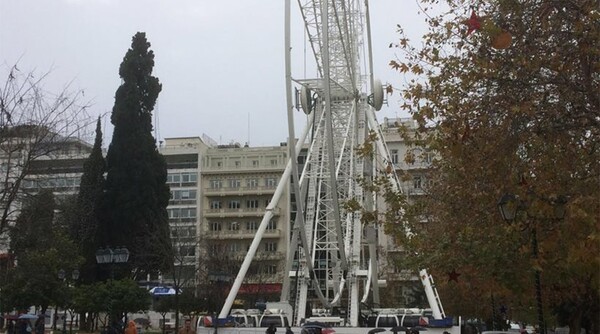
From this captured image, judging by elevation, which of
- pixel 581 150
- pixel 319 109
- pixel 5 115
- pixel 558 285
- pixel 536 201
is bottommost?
pixel 558 285

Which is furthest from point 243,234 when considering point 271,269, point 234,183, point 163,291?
point 163,291

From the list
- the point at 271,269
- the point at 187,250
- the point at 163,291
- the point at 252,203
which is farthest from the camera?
the point at 252,203

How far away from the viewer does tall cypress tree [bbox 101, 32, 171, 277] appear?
53.2 meters

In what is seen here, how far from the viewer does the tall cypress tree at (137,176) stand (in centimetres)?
5319

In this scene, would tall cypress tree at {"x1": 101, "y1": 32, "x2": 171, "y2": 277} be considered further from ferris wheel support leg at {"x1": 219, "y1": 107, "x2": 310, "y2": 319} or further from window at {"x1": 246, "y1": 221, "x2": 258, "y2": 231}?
window at {"x1": 246, "y1": 221, "x2": 258, "y2": 231}

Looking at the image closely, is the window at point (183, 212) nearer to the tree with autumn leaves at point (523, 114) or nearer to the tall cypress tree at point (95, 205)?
the tall cypress tree at point (95, 205)

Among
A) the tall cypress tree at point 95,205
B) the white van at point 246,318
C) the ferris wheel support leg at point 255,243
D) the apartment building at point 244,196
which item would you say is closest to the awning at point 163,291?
the tall cypress tree at point 95,205

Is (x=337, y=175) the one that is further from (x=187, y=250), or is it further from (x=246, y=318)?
(x=187, y=250)

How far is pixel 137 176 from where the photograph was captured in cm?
5372

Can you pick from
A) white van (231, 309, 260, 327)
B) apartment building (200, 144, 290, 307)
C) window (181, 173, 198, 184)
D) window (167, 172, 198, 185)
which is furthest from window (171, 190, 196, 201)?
white van (231, 309, 260, 327)

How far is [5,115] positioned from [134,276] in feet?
120

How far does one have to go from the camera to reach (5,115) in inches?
776

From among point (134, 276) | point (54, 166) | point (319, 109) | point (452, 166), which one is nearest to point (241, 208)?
point (134, 276)

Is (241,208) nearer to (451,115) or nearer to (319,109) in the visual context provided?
(319,109)
